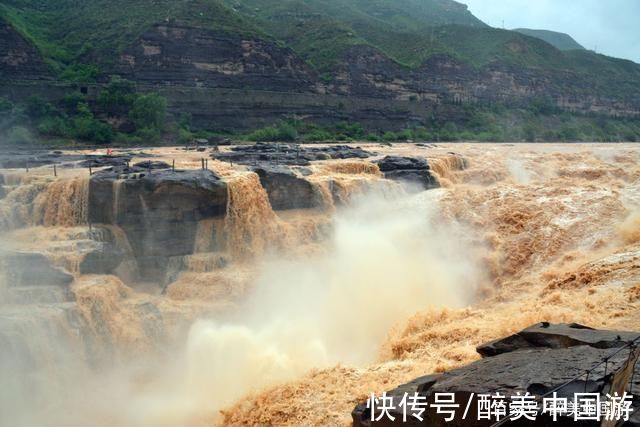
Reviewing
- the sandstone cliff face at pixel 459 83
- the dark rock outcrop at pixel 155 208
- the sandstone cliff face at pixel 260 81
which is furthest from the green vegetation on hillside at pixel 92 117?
the sandstone cliff face at pixel 459 83

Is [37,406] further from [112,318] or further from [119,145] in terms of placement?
[119,145]

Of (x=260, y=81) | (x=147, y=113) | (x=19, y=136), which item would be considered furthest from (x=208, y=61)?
(x=19, y=136)

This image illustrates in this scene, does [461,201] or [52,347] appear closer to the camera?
[52,347]

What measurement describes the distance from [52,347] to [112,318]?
144 centimetres

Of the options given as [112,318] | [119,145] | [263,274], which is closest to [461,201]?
[263,274]

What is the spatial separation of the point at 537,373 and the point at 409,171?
14.4m

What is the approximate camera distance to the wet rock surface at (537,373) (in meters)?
5.54

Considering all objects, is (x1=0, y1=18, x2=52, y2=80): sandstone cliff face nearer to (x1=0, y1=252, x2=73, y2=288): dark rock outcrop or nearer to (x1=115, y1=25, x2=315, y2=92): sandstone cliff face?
(x1=115, y1=25, x2=315, y2=92): sandstone cliff face

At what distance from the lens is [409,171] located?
2011cm

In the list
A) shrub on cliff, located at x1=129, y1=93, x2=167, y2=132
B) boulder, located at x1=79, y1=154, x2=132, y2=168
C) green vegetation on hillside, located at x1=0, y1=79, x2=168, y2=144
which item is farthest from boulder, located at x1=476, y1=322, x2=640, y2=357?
shrub on cliff, located at x1=129, y1=93, x2=167, y2=132

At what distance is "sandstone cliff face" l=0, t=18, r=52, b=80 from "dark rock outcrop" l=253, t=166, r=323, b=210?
2215 centimetres

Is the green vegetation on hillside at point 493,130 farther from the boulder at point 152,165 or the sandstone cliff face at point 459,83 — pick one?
the boulder at point 152,165

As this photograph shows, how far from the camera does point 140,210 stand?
14328 mm

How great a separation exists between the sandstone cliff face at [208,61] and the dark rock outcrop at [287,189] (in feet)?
75.4
